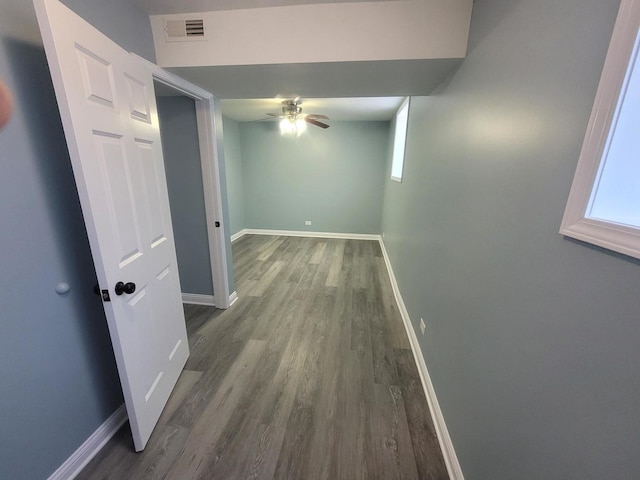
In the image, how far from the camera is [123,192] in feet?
4.03

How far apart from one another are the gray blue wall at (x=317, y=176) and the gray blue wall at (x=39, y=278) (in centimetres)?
402

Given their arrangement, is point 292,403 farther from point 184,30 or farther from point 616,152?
point 184,30

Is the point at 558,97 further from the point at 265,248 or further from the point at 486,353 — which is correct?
the point at 265,248

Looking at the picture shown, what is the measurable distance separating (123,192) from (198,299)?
1.89m

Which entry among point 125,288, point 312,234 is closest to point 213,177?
point 125,288

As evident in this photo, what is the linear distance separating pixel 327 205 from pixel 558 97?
15.7ft

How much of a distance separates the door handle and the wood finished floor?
907mm

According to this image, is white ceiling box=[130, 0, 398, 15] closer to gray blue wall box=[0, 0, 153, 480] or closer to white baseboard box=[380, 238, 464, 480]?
gray blue wall box=[0, 0, 153, 480]

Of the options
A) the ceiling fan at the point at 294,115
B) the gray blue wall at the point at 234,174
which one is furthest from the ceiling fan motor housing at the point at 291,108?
the gray blue wall at the point at 234,174

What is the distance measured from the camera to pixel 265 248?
4.88 meters

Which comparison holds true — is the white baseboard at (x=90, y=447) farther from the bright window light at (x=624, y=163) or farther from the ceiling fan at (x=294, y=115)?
the ceiling fan at (x=294, y=115)

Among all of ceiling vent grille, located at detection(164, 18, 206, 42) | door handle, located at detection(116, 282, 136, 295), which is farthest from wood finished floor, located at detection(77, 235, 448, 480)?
ceiling vent grille, located at detection(164, 18, 206, 42)

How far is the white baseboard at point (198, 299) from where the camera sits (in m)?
2.83

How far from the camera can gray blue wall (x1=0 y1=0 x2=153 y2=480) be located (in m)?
0.96
